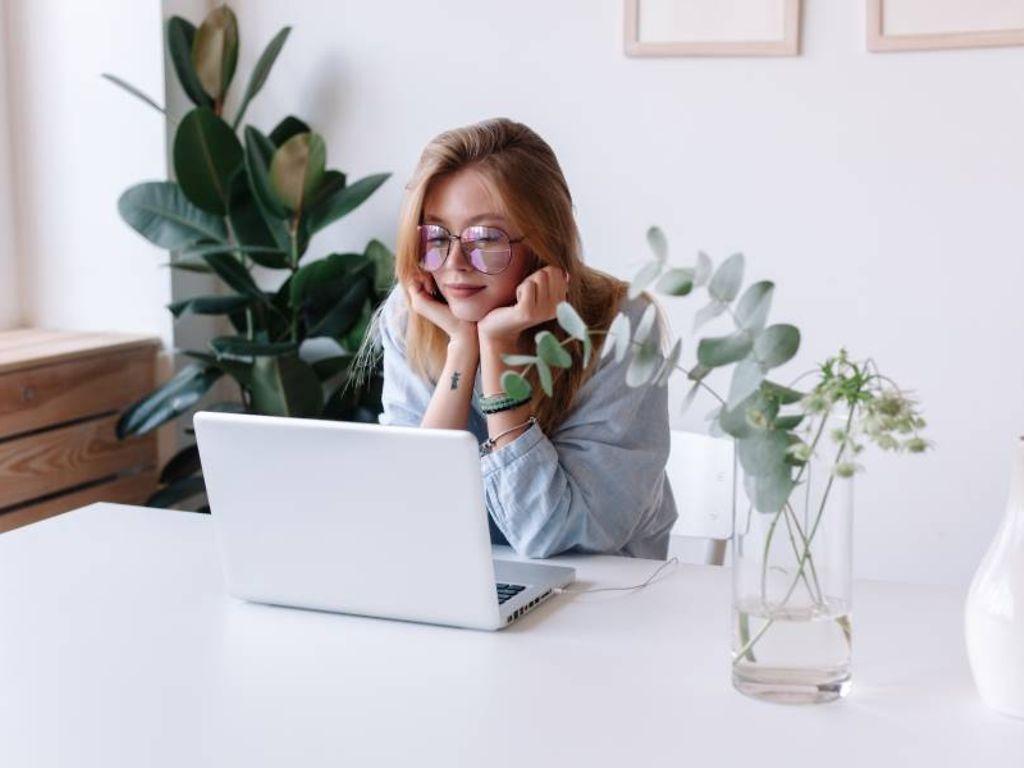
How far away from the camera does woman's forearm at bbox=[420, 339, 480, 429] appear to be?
203 centimetres

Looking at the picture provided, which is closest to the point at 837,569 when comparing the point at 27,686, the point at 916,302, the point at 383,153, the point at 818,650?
the point at 818,650

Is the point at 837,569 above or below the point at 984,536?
above

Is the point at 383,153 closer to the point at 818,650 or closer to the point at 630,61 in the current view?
the point at 630,61

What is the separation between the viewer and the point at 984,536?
2967mm

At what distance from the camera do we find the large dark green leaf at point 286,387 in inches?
123

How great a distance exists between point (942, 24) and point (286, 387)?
4.97ft

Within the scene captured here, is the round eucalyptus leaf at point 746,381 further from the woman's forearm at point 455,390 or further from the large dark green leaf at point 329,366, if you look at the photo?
the large dark green leaf at point 329,366

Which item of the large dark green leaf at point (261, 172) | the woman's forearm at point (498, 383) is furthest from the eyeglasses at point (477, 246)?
the large dark green leaf at point (261, 172)

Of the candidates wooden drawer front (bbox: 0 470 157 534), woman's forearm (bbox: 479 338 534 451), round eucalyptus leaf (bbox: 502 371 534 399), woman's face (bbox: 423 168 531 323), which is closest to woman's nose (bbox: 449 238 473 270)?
woman's face (bbox: 423 168 531 323)

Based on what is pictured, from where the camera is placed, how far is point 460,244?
78.2 inches

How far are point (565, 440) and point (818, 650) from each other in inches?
27.4

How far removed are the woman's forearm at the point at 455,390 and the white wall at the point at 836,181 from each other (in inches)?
30.9

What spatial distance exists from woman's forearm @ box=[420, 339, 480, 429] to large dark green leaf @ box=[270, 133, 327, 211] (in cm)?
121

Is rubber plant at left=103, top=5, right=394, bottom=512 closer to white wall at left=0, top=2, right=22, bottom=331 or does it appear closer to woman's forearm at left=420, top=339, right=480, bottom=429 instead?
white wall at left=0, top=2, right=22, bottom=331
